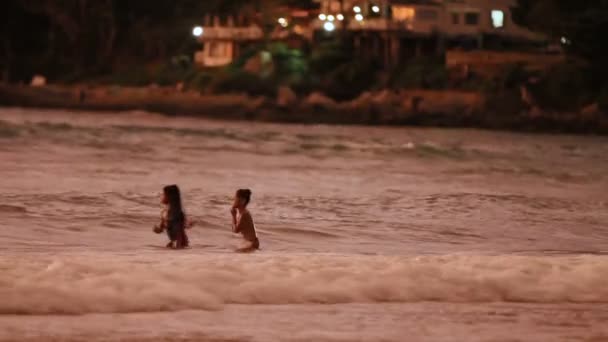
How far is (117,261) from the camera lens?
8.18m

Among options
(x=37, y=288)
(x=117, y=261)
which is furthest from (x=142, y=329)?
(x=117, y=261)

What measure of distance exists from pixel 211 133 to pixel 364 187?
1746cm

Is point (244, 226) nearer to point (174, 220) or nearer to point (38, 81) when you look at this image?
point (174, 220)

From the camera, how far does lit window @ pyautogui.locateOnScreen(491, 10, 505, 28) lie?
171 ft

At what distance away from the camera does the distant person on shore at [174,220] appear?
10.5 meters

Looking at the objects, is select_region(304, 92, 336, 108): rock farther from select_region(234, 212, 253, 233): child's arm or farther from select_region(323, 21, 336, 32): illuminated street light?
select_region(234, 212, 253, 233): child's arm

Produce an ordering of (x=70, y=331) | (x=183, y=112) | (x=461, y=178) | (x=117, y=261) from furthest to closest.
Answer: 1. (x=183, y=112)
2. (x=461, y=178)
3. (x=117, y=261)
4. (x=70, y=331)

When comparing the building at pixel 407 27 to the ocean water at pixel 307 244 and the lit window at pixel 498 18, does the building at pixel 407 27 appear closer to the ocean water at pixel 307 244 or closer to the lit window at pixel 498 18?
the lit window at pixel 498 18

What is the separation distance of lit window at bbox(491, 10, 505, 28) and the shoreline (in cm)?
746

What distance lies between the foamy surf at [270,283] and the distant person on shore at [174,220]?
199cm

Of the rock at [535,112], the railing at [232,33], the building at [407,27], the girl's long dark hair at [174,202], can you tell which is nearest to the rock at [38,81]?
the railing at [232,33]

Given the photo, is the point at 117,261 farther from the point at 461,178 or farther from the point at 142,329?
the point at 461,178

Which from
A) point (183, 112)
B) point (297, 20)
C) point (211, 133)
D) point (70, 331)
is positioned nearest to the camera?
point (70, 331)

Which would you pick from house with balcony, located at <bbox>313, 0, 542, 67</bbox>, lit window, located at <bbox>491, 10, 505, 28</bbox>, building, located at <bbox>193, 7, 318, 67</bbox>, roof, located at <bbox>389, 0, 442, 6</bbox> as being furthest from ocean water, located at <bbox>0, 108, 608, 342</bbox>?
building, located at <bbox>193, 7, 318, 67</bbox>
